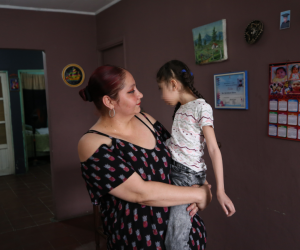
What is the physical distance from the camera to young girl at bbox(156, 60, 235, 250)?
131 centimetres

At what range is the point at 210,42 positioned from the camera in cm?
235

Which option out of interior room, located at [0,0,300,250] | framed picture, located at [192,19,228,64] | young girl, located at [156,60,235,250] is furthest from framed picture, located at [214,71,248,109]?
young girl, located at [156,60,235,250]

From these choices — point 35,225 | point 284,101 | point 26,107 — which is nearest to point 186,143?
point 284,101

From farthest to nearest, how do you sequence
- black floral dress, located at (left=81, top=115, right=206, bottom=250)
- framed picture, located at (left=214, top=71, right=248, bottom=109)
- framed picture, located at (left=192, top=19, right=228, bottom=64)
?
framed picture, located at (left=192, top=19, right=228, bottom=64), framed picture, located at (left=214, top=71, right=248, bottom=109), black floral dress, located at (left=81, top=115, right=206, bottom=250)

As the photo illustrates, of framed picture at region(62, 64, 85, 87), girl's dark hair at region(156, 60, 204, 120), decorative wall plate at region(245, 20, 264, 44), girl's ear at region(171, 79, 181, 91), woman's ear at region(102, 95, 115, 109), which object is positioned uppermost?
decorative wall plate at region(245, 20, 264, 44)

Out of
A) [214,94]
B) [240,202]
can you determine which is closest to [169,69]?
[214,94]

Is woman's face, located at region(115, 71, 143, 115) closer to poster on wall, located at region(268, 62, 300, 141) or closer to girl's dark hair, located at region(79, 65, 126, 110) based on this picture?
girl's dark hair, located at region(79, 65, 126, 110)

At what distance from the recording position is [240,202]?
90.6 inches

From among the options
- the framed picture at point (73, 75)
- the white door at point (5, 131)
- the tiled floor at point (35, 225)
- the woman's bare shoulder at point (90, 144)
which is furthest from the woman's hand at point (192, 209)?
the white door at point (5, 131)

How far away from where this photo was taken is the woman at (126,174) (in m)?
1.17

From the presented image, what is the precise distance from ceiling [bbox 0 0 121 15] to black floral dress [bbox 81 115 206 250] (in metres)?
2.93

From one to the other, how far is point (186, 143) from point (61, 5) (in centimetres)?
311

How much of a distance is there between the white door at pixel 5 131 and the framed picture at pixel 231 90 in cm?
564

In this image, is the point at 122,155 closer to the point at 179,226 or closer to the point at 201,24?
the point at 179,226
